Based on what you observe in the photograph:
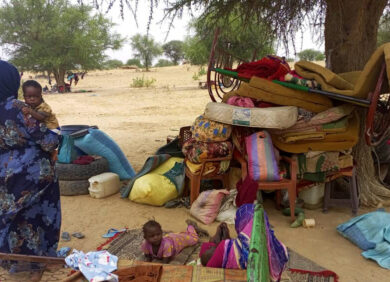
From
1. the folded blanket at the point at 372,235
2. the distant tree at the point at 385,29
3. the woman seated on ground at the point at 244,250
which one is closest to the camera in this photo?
the woman seated on ground at the point at 244,250

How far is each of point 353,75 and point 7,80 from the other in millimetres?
3707

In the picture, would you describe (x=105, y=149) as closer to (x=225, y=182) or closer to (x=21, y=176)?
(x=225, y=182)

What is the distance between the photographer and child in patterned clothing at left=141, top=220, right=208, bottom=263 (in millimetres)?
3250

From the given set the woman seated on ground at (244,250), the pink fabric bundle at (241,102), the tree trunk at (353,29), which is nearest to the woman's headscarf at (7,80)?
the woman seated on ground at (244,250)

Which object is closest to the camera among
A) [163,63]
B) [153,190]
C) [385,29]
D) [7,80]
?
[7,80]

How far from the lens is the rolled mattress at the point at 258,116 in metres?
4.25

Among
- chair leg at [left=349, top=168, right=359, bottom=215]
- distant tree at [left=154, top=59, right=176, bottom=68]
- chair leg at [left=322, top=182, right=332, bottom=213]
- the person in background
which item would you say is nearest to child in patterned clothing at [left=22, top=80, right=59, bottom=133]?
the person in background

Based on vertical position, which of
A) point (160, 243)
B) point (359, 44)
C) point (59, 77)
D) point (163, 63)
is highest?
point (163, 63)

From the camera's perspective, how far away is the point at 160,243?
11.0ft

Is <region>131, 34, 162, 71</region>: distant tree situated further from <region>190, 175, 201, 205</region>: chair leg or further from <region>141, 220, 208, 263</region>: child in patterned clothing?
<region>141, 220, 208, 263</region>: child in patterned clothing

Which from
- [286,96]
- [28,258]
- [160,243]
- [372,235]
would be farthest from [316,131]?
[28,258]

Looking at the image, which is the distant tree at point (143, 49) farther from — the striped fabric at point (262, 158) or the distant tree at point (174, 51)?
the striped fabric at point (262, 158)

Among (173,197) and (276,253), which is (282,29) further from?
(276,253)

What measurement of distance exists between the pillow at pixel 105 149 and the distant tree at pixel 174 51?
184 feet
